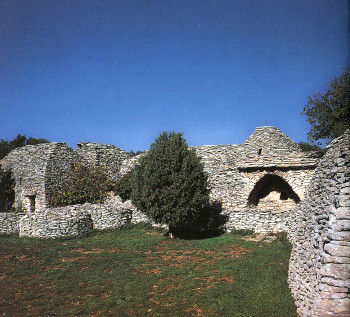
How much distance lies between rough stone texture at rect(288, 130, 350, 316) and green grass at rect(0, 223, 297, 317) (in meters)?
0.88

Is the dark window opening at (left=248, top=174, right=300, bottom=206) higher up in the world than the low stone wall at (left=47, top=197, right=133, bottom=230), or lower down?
higher up

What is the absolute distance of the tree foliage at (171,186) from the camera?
1466cm

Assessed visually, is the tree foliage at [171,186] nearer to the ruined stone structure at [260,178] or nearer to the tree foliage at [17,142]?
the ruined stone structure at [260,178]

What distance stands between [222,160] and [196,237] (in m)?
7.08

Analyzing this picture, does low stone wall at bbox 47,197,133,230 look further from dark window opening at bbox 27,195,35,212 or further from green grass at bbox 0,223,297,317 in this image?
dark window opening at bbox 27,195,35,212

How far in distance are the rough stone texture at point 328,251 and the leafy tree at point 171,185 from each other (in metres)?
7.94

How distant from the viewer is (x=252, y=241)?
45.8 feet

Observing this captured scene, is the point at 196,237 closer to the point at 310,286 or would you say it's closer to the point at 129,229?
the point at 129,229

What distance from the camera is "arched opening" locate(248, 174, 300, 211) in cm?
1817

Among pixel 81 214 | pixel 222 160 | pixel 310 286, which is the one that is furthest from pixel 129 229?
pixel 310 286

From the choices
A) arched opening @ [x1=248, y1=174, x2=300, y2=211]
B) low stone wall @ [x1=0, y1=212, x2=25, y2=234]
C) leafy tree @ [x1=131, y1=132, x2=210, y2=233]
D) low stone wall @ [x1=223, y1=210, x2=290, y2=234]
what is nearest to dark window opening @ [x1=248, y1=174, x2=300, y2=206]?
arched opening @ [x1=248, y1=174, x2=300, y2=211]

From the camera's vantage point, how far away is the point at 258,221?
15.8 m

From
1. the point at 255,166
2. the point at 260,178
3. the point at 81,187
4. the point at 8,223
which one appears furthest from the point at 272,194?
the point at 8,223

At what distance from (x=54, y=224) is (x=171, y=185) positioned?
26.3 ft
